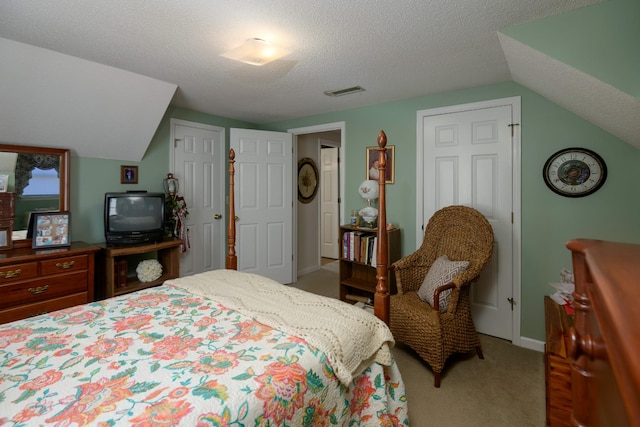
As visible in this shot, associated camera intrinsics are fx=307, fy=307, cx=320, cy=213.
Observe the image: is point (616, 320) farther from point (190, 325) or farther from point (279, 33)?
point (279, 33)

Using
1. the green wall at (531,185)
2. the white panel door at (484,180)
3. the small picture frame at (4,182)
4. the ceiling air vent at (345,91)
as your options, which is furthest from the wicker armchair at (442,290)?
the small picture frame at (4,182)

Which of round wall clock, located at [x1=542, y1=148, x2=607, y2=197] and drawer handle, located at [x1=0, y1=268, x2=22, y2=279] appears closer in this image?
drawer handle, located at [x1=0, y1=268, x2=22, y2=279]

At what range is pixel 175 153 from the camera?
3.61 metres

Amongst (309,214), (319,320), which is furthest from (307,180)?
(319,320)

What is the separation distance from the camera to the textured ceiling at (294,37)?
1677 millimetres

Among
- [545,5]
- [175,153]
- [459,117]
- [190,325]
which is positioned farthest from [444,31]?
[175,153]

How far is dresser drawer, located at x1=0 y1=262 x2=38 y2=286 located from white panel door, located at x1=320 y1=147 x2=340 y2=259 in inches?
167

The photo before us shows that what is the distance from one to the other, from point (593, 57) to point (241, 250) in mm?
3670

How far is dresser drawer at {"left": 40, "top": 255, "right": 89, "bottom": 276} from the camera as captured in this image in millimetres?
2410

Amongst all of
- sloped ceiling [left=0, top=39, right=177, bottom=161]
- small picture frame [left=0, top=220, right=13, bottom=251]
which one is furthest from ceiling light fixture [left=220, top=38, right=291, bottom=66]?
small picture frame [left=0, top=220, right=13, bottom=251]

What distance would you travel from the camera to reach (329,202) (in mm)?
6125

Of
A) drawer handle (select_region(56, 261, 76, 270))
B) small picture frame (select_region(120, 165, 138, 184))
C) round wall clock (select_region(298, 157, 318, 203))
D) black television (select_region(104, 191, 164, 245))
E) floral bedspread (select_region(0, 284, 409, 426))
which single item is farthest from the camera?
round wall clock (select_region(298, 157, 318, 203))

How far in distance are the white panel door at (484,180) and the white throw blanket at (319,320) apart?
1.86 m

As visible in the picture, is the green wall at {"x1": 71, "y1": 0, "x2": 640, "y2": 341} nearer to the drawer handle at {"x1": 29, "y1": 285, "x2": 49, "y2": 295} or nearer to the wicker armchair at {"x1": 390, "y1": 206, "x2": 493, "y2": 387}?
the wicker armchair at {"x1": 390, "y1": 206, "x2": 493, "y2": 387}
